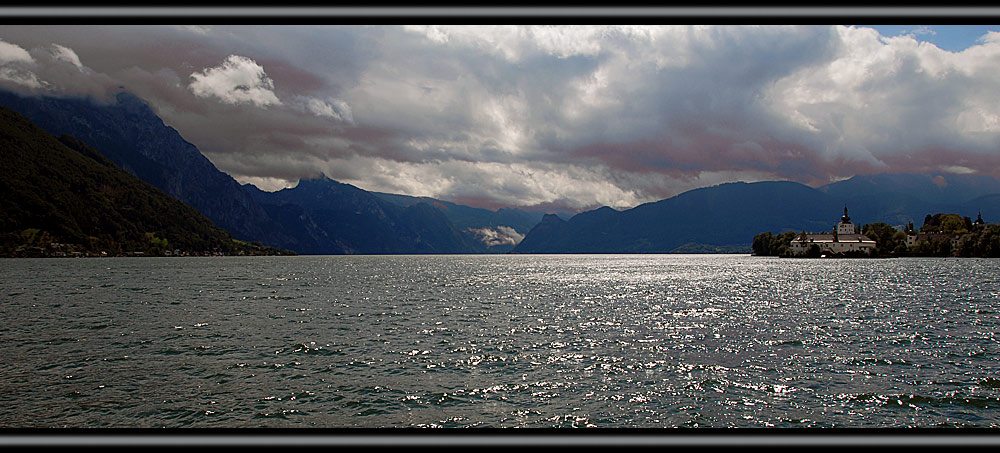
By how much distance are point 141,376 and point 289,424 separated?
45.6 ft

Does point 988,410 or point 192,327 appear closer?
point 988,410

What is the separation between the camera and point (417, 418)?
22172 mm

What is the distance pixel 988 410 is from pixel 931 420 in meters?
3.90
